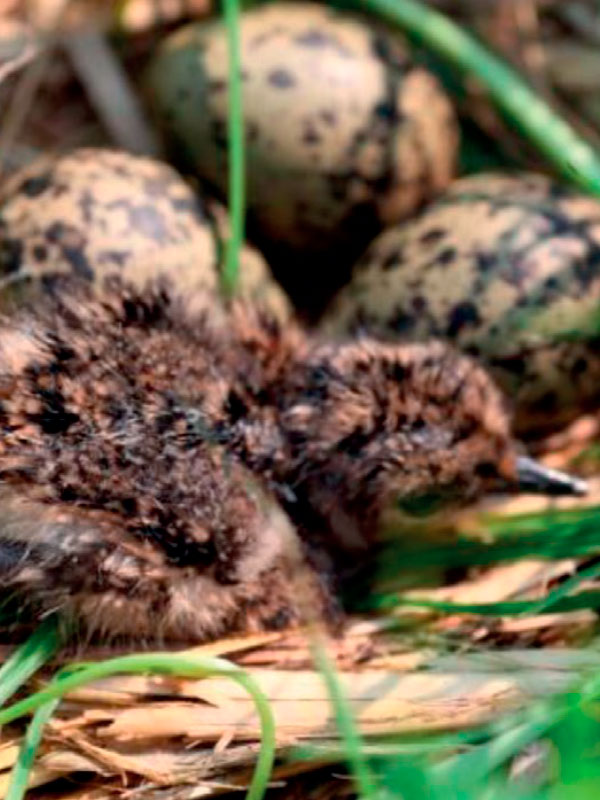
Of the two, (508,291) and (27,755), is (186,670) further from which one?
(508,291)

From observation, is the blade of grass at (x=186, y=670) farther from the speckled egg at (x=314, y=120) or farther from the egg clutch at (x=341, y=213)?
the speckled egg at (x=314, y=120)

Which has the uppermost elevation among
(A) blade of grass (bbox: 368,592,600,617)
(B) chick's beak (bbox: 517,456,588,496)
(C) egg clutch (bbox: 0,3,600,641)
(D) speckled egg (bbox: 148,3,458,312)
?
(D) speckled egg (bbox: 148,3,458,312)

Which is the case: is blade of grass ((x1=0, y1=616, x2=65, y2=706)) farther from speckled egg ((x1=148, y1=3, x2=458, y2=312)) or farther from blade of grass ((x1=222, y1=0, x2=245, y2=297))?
speckled egg ((x1=148, y1=3, x2=458, y2=312))

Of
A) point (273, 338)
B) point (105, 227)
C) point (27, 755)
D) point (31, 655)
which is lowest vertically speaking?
point (27, 755)

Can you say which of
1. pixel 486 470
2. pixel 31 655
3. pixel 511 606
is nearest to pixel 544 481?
pixel 486 470

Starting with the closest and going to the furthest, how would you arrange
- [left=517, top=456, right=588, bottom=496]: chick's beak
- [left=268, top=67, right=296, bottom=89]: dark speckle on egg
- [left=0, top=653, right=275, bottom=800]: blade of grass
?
[left=0, top=653, right=275, bottom=800]: blade of grass → [left=517, top=456, right=588, bottom=496]: chick's beak → [left=268, top=67, right=296, bottom=89]: dark speckle on egg

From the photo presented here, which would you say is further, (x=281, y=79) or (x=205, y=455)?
(x=281, y=79)

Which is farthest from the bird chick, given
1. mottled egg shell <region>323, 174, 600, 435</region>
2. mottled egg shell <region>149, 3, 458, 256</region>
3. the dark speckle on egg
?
the dark speckle on egg

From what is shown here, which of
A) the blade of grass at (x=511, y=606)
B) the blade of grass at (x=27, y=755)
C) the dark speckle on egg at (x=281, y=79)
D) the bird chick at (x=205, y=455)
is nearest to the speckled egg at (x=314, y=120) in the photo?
the dark speckle on egg at (x=281, y=79)
